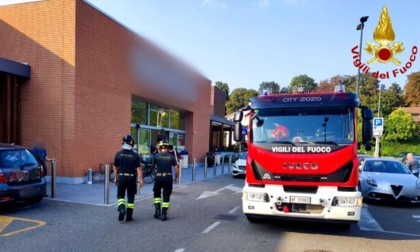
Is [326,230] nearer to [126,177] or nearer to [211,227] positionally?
[211,227]

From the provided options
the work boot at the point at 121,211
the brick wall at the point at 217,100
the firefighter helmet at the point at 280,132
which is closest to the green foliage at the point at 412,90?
the brick wall at the point at 217,100

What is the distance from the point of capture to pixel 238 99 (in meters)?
83.0

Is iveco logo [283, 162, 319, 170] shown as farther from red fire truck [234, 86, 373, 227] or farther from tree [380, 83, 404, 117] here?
tree [380, 83, 404, 117]

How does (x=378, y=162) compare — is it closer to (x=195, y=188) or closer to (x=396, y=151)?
(x=195, y=188)

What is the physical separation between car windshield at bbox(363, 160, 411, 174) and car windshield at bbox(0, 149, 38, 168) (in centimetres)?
1034

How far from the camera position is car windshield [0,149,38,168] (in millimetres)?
7402

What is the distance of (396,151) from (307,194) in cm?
5429

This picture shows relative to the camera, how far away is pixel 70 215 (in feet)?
24.8

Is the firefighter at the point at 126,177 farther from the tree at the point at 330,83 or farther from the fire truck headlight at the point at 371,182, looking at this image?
the tree at the point at 330,83

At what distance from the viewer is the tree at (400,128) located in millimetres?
51734

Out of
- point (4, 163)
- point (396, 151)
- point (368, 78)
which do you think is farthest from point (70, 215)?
point (368, 78)

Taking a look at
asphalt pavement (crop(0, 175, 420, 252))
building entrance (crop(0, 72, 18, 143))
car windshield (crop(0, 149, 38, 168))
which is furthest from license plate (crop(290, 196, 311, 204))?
building entrance (crop(0, 72, 18, 143))

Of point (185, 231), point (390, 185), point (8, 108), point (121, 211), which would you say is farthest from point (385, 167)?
point (8, 108)

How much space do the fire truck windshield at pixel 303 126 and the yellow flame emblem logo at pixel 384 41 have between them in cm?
947
